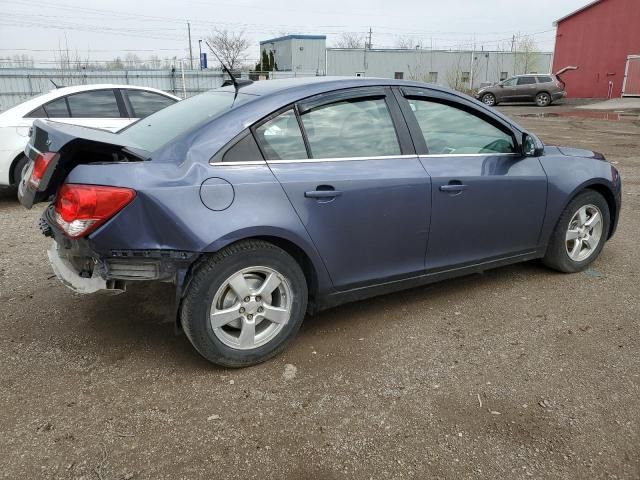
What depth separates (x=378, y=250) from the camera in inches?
128

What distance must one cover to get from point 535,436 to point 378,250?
1.34 meters

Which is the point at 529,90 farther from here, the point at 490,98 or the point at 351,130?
the point at 351,130

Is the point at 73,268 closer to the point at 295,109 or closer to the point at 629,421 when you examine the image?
the point at 295,109

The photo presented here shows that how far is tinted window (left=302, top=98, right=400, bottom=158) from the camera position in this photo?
10.2ft

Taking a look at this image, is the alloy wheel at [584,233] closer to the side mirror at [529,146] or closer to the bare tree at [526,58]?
the side mirror at [529,146]

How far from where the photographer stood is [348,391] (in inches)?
109

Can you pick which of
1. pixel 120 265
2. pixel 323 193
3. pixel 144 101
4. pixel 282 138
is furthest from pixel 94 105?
pixel 323 193

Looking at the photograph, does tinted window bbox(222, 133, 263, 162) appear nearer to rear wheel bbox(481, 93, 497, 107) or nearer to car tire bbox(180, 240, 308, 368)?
car tire bbox(180, 240, 308, 368)

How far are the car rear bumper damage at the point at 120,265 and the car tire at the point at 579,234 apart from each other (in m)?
2.95

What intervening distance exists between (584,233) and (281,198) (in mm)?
2811

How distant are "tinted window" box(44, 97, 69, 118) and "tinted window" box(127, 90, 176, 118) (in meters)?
0.86

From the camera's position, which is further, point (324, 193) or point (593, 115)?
point (593, 115)

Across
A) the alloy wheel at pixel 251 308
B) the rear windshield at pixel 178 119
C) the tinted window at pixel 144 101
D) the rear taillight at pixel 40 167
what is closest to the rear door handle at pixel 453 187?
the alloy wheel at pixel 251 308

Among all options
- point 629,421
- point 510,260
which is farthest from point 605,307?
point 629,421
